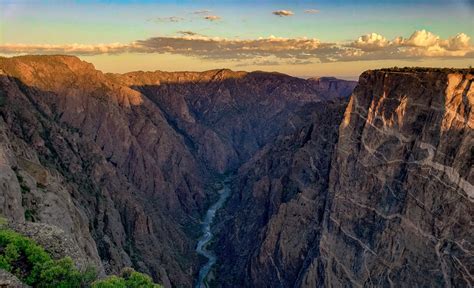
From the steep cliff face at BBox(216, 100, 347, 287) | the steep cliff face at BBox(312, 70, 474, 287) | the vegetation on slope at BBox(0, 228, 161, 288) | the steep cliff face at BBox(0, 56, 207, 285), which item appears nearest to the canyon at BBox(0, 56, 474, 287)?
the steep cliff face at BBox(312, 70, 474, 287)

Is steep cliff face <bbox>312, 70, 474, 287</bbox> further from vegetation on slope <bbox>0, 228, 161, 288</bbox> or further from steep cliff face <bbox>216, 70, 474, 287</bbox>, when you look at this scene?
vegetation on slope <bbox>0, 228, 161, 288</bbox>

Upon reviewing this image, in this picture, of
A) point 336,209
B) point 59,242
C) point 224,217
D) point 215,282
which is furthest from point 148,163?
point 59,242

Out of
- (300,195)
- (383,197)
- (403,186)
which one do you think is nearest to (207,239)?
(300,195)

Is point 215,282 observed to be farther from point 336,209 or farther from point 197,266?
point 336,209

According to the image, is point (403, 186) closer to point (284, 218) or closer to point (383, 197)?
point (383, 197)

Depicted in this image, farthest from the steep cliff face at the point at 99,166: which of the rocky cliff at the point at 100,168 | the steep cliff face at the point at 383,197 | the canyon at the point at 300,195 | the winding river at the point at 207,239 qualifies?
the steep cliff face at the point at 383,197

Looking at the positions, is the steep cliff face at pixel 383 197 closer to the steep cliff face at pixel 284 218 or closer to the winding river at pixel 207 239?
the steep cliff face at pixel 284 218
